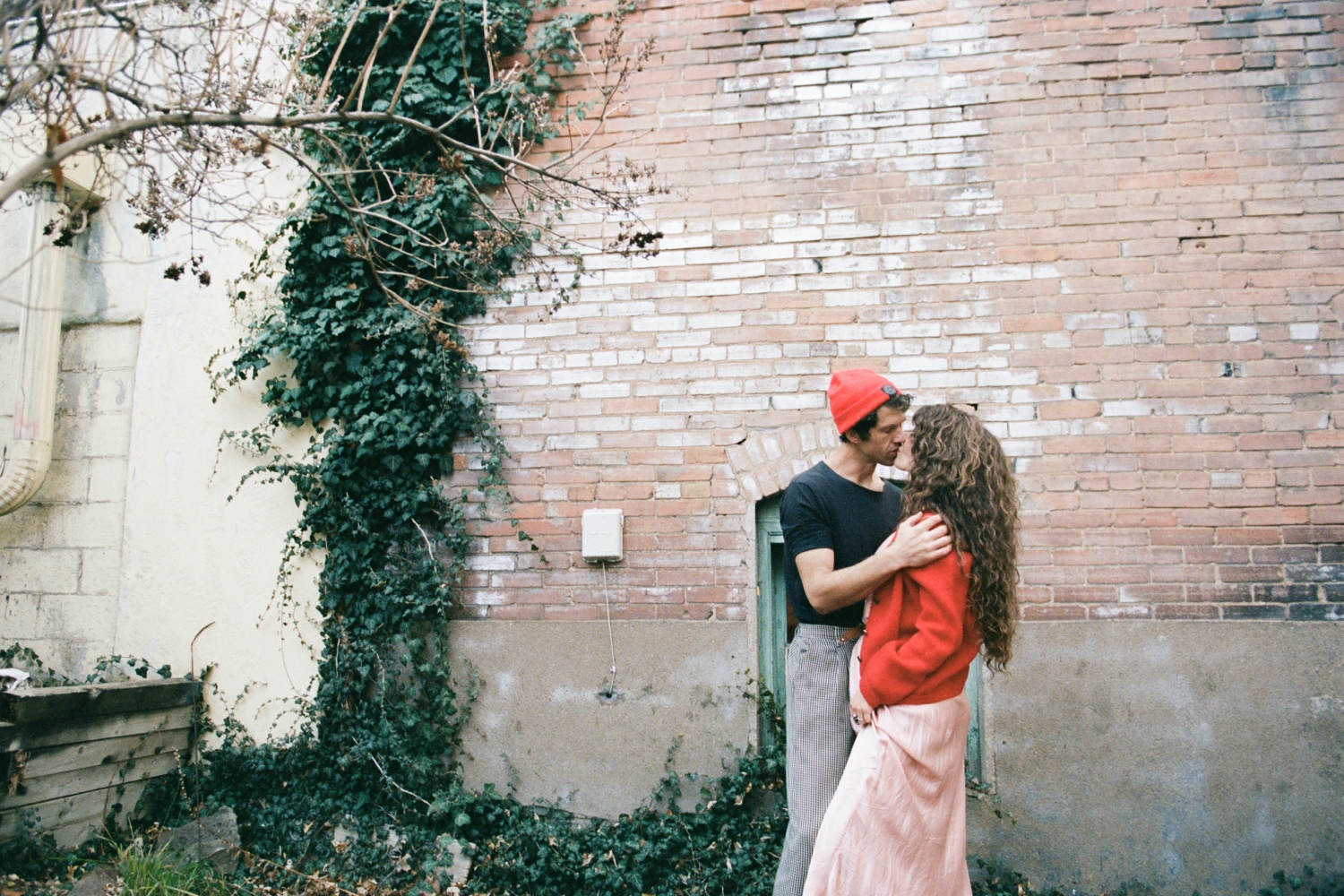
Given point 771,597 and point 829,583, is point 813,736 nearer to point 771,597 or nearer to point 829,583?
point 829,583

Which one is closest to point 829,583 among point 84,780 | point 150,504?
point 84,780

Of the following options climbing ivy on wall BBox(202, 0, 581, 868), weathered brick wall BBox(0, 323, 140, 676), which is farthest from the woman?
weathered brick wall BBox(0, 323, 140, 676)

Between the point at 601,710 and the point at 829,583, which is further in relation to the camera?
the point at 601,710

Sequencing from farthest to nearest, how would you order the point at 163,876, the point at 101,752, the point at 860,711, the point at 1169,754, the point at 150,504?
the point at 150,504 → the point at 101,752 → the point at 1169,754 → the point at 163,876 → the point at 860,711

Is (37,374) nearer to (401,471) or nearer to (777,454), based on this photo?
(401,471)

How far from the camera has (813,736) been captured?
2.91 metres

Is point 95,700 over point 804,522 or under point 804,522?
under

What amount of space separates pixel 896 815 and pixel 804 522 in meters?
0.94

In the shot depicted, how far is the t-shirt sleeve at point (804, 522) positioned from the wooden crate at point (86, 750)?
3.60 metres

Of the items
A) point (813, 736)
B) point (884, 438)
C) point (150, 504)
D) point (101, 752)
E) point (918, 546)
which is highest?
point (884, 438)

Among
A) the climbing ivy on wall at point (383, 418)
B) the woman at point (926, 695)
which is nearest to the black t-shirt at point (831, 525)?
the woman at point (926, 695)

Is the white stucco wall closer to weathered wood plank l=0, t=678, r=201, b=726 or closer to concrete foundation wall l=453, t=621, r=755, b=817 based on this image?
weathered wood plank l=0, t=678, r=201, b=726

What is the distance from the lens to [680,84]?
4812 millimetres

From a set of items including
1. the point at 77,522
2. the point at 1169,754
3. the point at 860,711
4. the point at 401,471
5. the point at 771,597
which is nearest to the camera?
the point at 860,711
